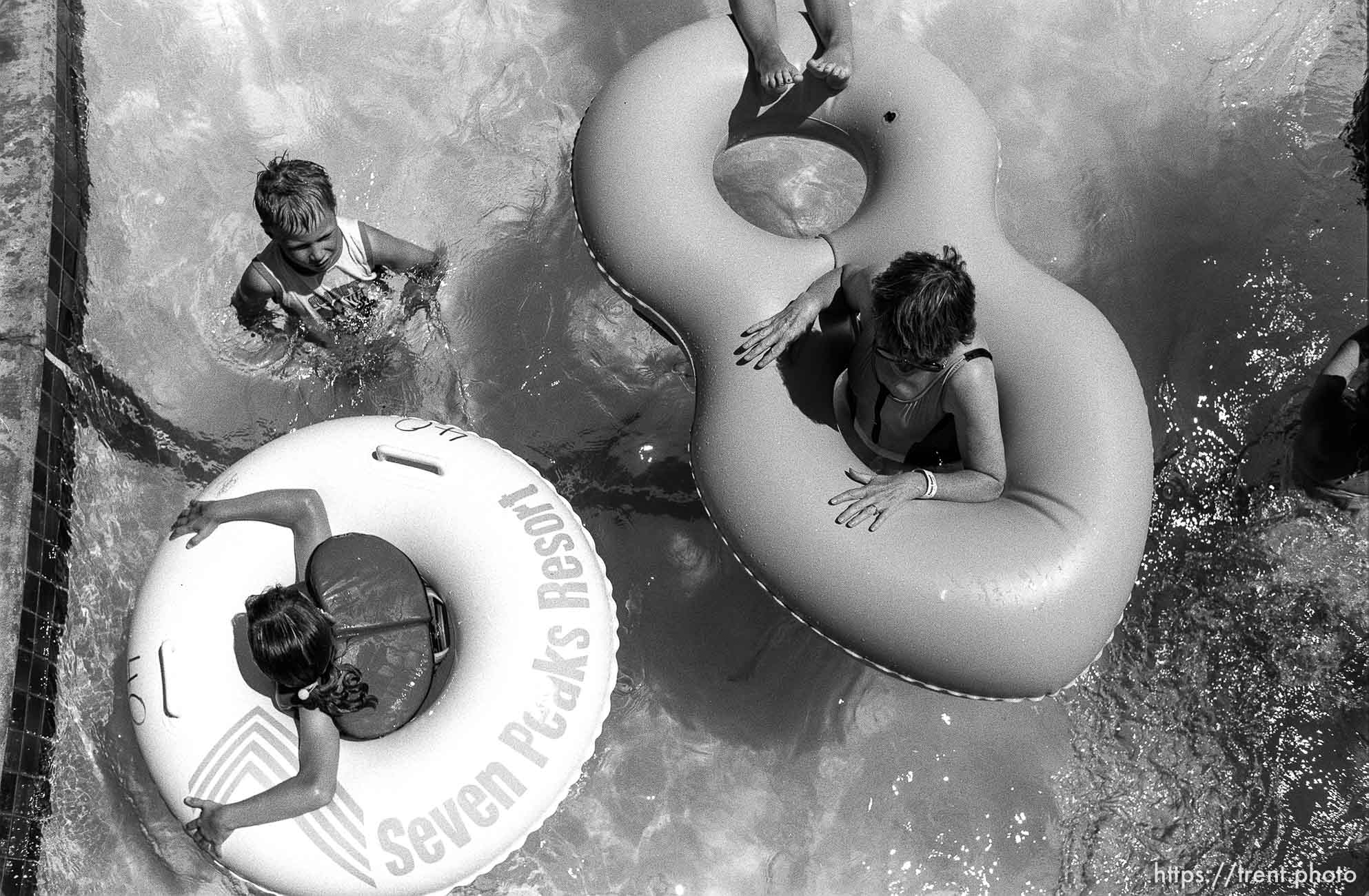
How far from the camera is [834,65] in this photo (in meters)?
2.99

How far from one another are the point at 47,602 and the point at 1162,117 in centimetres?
472

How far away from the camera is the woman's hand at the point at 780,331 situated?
2.76 metres

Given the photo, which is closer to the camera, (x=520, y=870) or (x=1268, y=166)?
(x=520, y=870)

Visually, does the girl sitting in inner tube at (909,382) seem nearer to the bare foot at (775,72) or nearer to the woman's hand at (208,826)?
the bare foot at (775,72)

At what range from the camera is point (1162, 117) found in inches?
172

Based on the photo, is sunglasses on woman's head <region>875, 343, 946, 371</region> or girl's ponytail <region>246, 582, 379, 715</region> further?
sunglasses on woman's head <region>875, 343, 946, 371</region>

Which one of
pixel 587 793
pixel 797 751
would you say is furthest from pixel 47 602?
pixel 797 751

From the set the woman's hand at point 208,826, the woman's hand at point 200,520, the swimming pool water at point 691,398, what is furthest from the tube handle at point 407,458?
the woman's hand at point 208,826

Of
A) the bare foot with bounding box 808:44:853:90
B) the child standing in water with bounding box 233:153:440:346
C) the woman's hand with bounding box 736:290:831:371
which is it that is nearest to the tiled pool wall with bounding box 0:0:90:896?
the child standing in water with bounding box 233:153:440:346

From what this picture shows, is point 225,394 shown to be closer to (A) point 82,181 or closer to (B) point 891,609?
(A) point 82,181

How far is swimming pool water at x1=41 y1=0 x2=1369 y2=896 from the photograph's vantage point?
11.1 ft

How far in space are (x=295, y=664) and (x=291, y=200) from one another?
1.20 meters

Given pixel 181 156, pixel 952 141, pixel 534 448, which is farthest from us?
pixel 181 156

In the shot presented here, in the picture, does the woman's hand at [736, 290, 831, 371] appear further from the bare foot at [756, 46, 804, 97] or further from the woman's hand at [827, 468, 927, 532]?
the bare foot at [756, 46, 804, 97]
